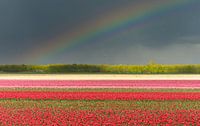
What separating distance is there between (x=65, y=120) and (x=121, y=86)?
1630cm

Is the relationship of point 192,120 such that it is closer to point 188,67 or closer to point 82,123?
point 82,123

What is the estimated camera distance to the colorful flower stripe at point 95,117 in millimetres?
12498

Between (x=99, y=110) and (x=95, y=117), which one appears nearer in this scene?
(x=95, y=117)

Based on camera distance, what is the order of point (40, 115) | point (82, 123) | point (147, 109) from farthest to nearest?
1. point (147, 109)
2. point (40, 115)
3. point (82, 123)

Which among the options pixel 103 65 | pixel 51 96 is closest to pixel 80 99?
pixel 51 96

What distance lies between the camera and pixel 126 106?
55.7 feet

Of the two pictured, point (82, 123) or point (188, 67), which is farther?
point (188, 67)

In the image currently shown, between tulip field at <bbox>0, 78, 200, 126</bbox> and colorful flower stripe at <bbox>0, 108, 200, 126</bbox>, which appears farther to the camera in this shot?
tulip field at <bbox>0, 78, 200, 126</bbox>

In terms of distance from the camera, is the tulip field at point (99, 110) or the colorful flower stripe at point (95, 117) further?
the tulip field at point (99, 110)

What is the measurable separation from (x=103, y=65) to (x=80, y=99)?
3909 cm

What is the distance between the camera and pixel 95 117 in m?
13.6

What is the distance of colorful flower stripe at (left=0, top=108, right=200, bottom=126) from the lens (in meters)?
12.5

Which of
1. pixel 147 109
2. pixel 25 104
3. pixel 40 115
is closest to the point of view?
pixel 40 115

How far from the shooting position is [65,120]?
12.9 metres
